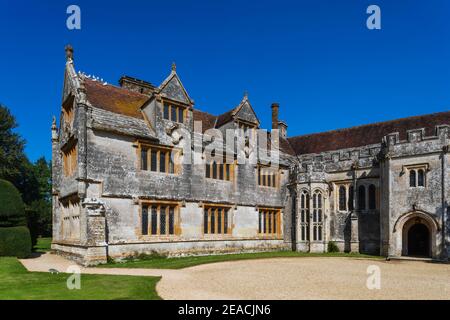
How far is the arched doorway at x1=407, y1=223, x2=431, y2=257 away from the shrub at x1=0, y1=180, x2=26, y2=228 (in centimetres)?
2501

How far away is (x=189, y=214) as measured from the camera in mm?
22750

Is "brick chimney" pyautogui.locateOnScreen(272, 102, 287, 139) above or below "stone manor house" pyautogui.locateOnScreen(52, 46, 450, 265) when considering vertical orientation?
above

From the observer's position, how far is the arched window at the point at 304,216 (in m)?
27.7

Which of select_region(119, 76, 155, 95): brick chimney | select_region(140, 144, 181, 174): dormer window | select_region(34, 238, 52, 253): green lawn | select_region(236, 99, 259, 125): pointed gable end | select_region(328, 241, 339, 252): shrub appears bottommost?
select_region(34, 238, 52, 253): green lawn

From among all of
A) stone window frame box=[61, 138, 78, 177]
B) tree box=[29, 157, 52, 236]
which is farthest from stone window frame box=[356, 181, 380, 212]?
tree box=[29, 157, 52, 236]

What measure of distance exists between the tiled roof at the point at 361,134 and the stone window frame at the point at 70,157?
67.6ft

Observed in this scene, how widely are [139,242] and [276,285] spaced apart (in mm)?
10530

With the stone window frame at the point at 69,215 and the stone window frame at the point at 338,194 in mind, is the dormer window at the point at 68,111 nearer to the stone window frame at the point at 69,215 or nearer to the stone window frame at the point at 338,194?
the stone window frame at the point at 69,215

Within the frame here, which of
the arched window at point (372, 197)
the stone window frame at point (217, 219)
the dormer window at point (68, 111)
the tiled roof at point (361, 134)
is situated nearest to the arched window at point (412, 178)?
the arched window at point (372, 197)

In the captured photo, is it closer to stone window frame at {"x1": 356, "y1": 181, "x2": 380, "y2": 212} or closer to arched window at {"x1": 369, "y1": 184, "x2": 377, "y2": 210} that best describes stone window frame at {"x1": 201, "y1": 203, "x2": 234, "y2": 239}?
stone window frame at {"x1": 356, "y1": 181, "x2": 380, "y2": 212}

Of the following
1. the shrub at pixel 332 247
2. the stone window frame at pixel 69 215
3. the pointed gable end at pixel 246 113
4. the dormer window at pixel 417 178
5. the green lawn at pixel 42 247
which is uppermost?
the pointed gable end at pixel 246 113

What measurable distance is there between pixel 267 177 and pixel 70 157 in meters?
14.7

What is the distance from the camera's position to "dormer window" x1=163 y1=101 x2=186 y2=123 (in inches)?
878
